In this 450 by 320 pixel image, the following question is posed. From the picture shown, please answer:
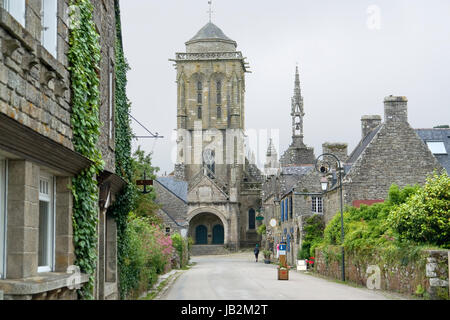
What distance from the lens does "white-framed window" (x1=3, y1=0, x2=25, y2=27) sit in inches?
268

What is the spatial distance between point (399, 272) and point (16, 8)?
14693 millimetres

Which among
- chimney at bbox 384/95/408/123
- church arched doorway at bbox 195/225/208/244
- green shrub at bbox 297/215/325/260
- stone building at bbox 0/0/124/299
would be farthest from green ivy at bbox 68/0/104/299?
church arched doorway at bbox 195/225/208/244

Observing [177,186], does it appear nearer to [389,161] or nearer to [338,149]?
[338,149]

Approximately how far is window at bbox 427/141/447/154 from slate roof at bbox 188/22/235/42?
4882cm

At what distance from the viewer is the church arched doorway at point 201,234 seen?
74.9 metres

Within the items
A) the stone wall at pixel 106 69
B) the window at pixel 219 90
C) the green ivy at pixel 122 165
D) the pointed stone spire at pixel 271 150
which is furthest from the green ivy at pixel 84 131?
the pointed stone spire at pixel 271 150

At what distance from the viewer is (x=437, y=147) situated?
37250mm

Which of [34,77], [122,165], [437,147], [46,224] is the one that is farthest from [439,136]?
[34,77]

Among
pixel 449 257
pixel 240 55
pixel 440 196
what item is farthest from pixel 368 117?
pixel 240 55

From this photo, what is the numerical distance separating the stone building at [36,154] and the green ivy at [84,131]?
0.18 m

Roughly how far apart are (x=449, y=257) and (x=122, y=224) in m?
7.54

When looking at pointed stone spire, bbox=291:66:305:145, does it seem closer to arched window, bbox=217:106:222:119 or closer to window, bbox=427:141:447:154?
arched window, bbox=217:106:222:119

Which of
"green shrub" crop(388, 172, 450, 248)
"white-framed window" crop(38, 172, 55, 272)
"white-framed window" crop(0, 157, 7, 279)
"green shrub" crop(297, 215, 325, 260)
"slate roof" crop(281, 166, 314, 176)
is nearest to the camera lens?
"white-framed window" crop(0, 157, 7, 279)
